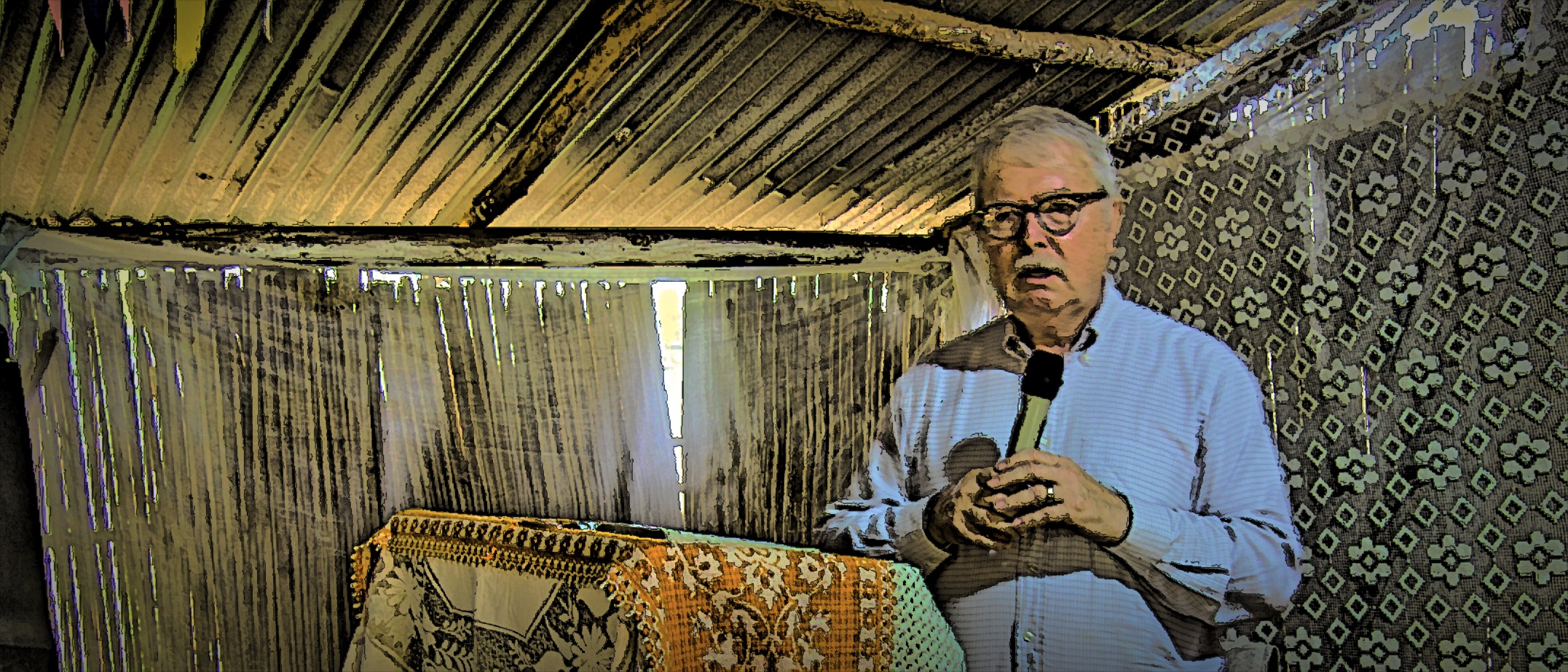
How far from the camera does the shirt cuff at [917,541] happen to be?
78.0 inches

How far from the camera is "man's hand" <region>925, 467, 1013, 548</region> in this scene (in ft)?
6.24

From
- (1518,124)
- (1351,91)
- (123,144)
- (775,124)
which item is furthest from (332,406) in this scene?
(1518,124)

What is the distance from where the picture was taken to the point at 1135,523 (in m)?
1.82

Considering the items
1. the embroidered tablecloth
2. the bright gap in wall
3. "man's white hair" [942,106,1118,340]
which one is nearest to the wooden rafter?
the bright gap in wall

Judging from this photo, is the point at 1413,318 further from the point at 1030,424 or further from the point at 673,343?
the point at 673,343

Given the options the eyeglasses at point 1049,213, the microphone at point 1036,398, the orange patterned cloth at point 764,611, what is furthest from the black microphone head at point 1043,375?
the orange patterned cloth at point 764,611

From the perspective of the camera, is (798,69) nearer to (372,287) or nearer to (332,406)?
(372,287)

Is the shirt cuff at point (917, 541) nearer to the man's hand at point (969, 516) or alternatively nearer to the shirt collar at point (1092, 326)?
the man's hand at point (969, 516)

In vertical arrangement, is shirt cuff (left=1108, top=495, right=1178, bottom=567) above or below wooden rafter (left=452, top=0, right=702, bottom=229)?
below

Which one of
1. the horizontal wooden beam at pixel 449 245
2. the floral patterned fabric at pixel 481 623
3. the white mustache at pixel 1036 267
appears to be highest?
the horizontal wooden beam at pixel 449 245

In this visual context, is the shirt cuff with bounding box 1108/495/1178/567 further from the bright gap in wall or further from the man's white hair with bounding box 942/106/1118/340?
the bright gap in wall

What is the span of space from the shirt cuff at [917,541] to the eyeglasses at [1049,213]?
55cm

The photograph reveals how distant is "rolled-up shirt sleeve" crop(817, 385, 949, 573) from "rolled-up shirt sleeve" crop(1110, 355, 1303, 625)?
0.37m

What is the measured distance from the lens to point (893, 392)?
2.25 m
